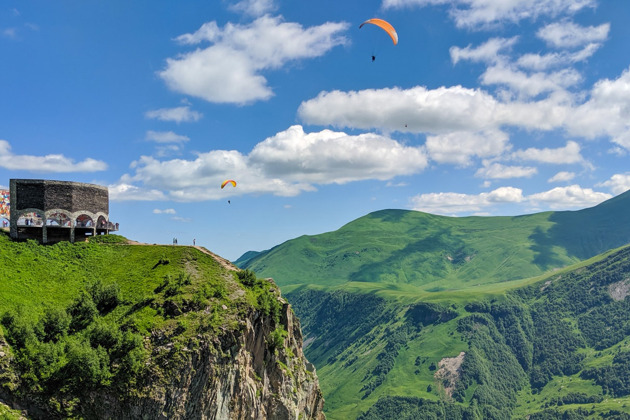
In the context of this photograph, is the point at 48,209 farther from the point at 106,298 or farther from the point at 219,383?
the point at 219,383

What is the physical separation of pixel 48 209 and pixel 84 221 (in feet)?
22.3

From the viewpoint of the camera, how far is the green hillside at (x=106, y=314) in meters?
65.1

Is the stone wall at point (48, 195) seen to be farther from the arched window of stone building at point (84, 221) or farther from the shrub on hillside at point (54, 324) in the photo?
the shrub on hillside at point (54, 324)

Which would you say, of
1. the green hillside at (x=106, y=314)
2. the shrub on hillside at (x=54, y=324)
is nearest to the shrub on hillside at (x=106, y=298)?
the green hillside at (x=106, y=314)

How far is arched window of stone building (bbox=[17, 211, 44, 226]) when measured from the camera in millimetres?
90500

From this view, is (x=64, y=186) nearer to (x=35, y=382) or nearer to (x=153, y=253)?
(x=153, y=253)

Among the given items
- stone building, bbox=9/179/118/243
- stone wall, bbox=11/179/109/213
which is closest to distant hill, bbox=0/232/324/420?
stone building, bbox=9/179/118/243

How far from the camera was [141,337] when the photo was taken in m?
70.6

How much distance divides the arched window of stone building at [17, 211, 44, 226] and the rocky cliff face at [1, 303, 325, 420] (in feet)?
115

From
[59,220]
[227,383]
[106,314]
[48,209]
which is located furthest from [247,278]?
[48,209]

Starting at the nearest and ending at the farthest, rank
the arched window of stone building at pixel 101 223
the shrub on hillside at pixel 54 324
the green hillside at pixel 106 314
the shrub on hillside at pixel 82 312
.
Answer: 1. the green hillside at pixel 106 314
2. the shrub on hillside at pixel 54 324
3. the shrub on hillside at pixel 82 312
4. the arched window of stone building at pixel 101 223

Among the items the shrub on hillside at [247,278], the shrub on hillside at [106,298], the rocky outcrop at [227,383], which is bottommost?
the rocky outcrop at [227,383]

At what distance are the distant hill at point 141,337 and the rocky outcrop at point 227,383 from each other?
0.15m

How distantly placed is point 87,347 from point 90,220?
35351 millimetres
